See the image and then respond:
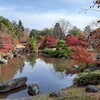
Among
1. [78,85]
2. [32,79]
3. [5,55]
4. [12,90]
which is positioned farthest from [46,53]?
[78,85]

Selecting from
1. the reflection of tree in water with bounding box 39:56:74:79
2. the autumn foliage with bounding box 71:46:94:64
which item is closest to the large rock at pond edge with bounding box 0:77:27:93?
the reflection of tree in water with bounding box 39:56:74:79

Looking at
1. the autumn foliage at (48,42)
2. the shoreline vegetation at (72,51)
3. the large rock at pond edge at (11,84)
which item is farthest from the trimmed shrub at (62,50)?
the large rock at pond edge at (11,84)

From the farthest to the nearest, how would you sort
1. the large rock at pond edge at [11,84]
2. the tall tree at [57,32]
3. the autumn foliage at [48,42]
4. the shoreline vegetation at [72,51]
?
the tall tree at [57,32] → the autumn foliage at [48,42] → the large rock at pond edge at [11,84] → the shoreline vegetation at [72,51]

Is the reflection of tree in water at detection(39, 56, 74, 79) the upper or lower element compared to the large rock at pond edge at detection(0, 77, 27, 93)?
lower

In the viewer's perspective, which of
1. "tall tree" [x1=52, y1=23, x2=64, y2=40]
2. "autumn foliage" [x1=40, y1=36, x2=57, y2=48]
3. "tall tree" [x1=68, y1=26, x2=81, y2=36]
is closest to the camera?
"autumn foliage" [x1=40, y1=36, x2=57, y2=48]

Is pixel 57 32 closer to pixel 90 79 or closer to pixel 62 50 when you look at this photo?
pixel 62 50

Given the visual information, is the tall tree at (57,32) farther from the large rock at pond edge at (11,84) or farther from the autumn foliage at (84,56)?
the large rock at pond edge at (11,84)

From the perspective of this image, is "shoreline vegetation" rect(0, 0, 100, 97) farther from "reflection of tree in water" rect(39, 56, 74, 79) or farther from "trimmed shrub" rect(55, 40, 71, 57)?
"reflection of tree in water" rect(39, 56, 74, 79)

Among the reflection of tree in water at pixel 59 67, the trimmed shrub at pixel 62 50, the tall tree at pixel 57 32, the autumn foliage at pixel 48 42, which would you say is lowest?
the reflection of tree in water at pixel 59 67

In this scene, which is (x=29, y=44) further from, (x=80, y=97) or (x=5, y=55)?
(x=80, y=97)

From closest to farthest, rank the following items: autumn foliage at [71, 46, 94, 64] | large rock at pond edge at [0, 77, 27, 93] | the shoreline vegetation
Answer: the shoreline vegetation
large rock at pond edge at [0, 77, 27, 93]
autumn foliage at [71, 46, 94, 64]

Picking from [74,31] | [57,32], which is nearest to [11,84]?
[74,31]

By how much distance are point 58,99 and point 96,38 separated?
2.71m

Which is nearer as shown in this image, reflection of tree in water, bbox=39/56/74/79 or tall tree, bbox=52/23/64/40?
reflection of tree in water, bbox=39/56/74/79
